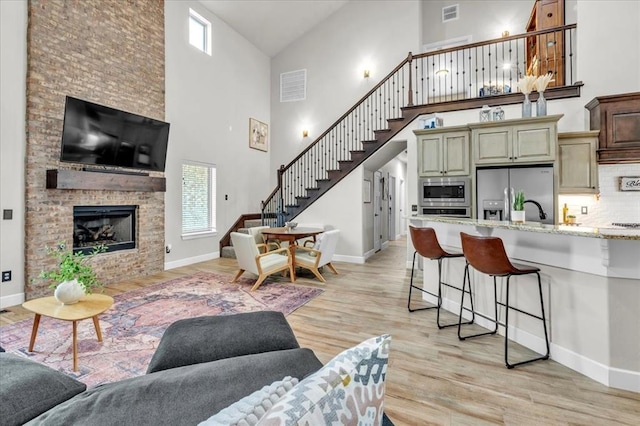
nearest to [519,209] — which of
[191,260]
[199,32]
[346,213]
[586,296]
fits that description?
[586,296]

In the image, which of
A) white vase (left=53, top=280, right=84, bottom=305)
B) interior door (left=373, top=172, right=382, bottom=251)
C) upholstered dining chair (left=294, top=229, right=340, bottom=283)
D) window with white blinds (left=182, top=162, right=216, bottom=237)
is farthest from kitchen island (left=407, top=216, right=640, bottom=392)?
window with white blinds (left=182, top=162, right=216, bottom=237)

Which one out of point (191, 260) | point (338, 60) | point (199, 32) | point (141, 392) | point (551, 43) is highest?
point (338, 60)

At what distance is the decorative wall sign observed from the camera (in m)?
4.29

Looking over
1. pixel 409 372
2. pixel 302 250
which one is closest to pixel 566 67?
pixel 302 250

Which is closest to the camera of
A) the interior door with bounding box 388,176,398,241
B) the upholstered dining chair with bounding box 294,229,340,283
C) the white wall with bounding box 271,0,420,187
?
the upholstered dining chair with bounding box 294,229,340,283

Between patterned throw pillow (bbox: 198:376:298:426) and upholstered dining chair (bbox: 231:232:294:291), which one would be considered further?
upholstered dining chair (bbox: 231:232:294:291)

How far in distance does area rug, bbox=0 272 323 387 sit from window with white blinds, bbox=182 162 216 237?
1615 mm

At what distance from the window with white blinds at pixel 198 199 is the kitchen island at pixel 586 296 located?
17.5ft

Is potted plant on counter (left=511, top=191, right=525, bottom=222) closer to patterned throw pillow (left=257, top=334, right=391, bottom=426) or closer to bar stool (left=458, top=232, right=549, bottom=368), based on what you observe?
bar stool (left=458, top=232, right=549, bottom=368)

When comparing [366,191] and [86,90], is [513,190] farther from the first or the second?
[86,90]

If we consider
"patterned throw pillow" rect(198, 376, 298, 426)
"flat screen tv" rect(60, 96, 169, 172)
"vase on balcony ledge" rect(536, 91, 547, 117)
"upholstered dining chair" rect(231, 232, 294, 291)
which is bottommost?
"upholstered dining chair" rect(231, 232, 294, 291)

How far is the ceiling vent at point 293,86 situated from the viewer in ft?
27.9

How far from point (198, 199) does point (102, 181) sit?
6.97 feet

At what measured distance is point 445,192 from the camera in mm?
5023
